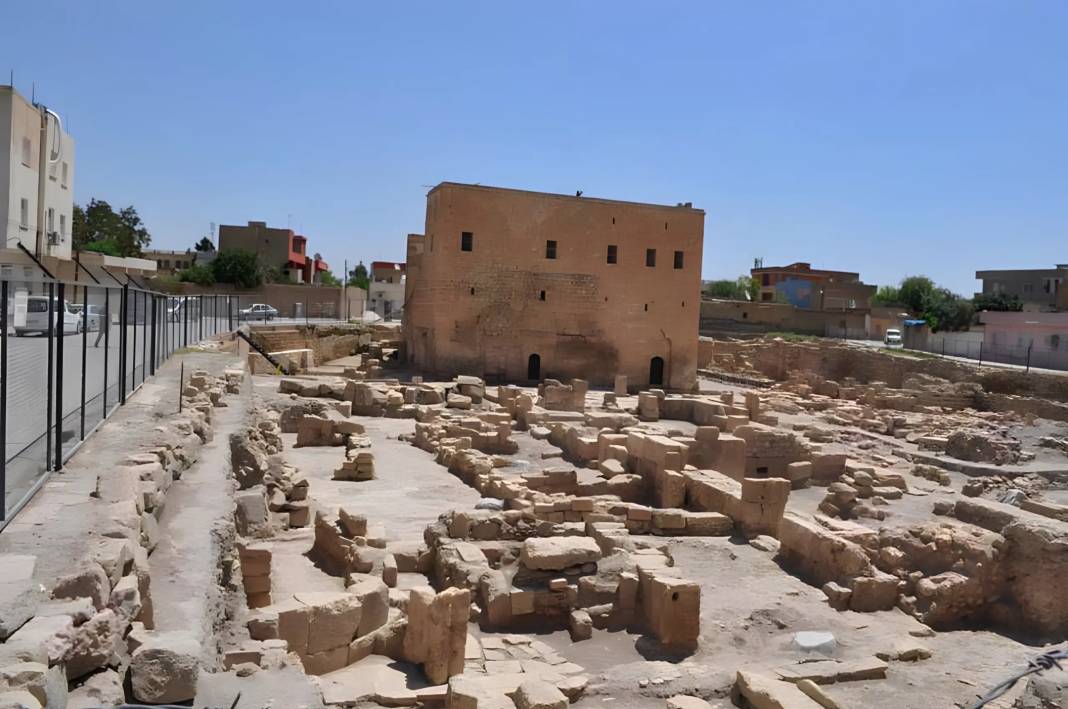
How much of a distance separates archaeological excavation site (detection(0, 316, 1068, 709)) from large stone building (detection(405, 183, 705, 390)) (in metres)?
12.8

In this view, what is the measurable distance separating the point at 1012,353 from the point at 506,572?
36945mm

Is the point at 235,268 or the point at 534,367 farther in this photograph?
the point at 235,268

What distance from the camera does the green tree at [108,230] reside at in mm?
48469

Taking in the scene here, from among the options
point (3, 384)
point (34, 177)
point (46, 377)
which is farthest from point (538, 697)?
point (34, 177)

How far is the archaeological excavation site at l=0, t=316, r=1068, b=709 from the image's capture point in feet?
12.8

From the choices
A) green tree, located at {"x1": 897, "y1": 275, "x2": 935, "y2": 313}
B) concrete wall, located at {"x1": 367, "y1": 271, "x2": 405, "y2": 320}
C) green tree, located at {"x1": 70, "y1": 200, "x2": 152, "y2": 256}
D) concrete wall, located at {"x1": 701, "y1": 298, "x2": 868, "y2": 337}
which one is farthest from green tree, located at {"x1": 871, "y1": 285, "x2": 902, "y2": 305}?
green tree, located at {"x1": 70, "y1": 200, "x2": 152, "y2": 256}

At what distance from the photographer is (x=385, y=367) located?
104 ft

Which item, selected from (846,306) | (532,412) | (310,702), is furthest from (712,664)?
(846,306)

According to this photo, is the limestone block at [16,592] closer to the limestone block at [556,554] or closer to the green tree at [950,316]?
the limestone block at [556,554]

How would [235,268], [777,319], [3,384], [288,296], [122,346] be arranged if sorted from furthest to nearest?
1. [777,319]
2. [235,268]
3. [288,296]
4. [122,346]
5. [3,384]

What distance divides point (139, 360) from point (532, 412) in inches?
401

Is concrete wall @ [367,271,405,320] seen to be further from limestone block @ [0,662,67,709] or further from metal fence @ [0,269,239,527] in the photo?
limestone block @ [0,662,67,709]

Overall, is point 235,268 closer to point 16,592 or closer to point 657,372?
point 657,372

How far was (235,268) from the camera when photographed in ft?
155
